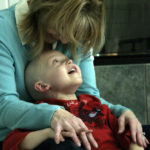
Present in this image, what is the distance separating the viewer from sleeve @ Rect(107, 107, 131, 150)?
948 mm

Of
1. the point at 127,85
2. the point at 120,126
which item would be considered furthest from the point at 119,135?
the point at 127,85

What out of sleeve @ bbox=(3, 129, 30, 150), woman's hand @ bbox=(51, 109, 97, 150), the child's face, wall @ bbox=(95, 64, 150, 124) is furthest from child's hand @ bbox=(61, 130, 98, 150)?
wall @ bbox=(95, 64, 150, 124)

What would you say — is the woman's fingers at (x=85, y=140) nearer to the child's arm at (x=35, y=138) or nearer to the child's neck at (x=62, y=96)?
the child's arm at (x=35, y=138)

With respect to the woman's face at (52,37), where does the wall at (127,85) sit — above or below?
below

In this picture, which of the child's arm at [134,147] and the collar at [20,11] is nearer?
the child's arm at [134,147]

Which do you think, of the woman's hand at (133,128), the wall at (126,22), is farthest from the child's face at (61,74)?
the wall at (126,22)

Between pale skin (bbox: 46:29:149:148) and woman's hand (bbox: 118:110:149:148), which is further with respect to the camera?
woman's hand (bbox: 118:110:149:148)

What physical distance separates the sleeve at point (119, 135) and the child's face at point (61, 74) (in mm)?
188

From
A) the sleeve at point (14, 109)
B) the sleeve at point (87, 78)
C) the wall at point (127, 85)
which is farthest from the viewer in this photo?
the wall at point (127, 85)

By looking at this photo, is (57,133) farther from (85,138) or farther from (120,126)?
(120,126)

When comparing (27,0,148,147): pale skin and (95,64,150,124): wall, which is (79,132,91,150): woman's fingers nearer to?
(27,0,148,147): pale skin

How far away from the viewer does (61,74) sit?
1068mm

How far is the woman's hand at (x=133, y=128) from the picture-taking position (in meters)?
0.91

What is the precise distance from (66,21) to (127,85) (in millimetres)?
1430
